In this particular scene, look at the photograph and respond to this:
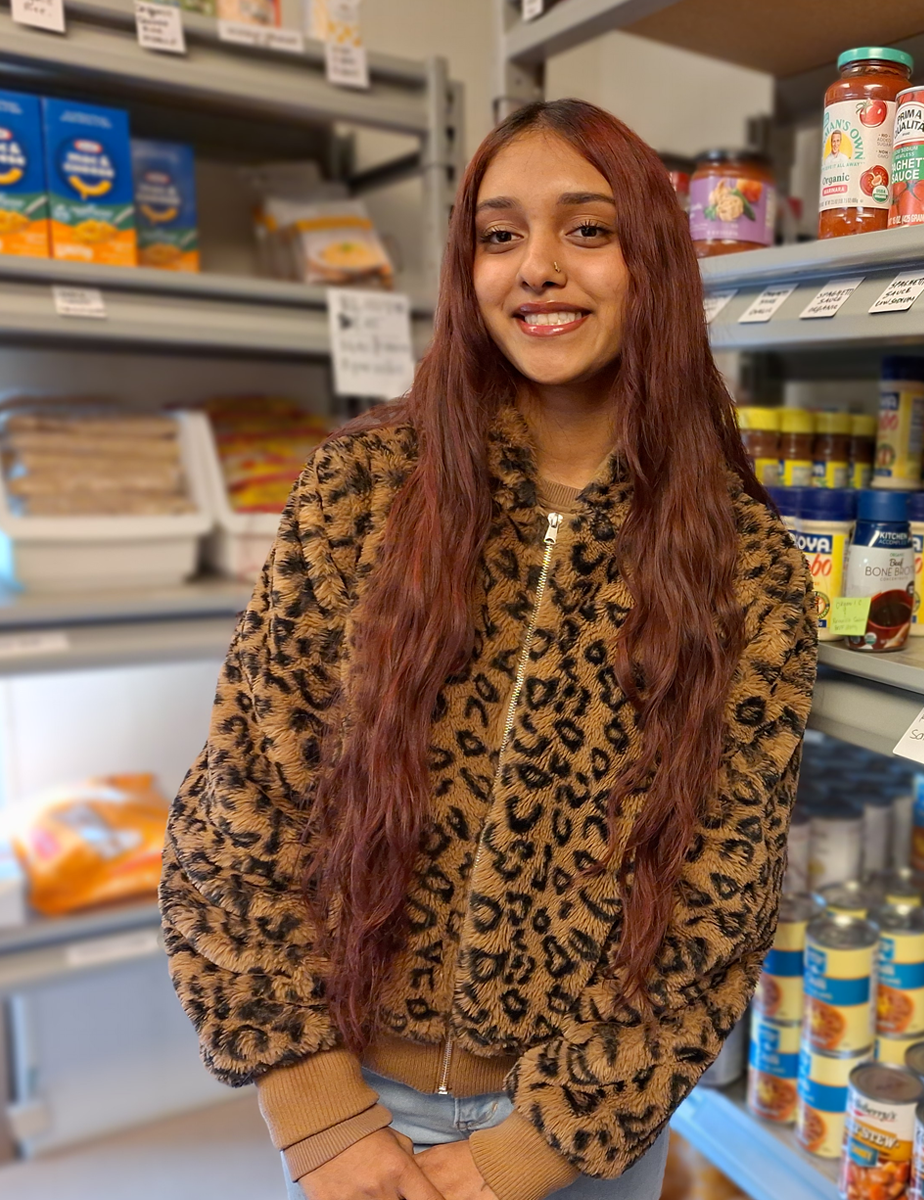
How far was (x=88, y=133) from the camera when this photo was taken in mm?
1611

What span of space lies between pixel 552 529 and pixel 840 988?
A: 2.41 ft

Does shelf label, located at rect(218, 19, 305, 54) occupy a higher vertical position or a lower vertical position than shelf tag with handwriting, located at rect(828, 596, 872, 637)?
higher

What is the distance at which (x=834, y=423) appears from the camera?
136 cm

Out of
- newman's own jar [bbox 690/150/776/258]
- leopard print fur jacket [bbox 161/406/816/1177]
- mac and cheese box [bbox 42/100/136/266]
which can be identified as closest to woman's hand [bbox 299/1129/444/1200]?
leopard print fur jacket [bbox 161/406/816/1177]

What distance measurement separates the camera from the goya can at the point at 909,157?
3.35ft

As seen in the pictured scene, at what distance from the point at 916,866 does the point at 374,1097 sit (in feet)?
3.14

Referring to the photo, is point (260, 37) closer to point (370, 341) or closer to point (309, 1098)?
point (370, 341)

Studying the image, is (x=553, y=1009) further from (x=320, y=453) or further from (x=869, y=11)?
(x=869, y=11)

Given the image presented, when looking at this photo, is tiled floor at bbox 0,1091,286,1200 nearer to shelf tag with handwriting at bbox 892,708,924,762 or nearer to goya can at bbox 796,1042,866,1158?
goya can at bbox 796,1042,866,1158

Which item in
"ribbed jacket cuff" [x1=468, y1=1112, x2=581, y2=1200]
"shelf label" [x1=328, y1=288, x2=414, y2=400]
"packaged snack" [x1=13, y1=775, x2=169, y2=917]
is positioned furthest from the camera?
"packaged snack" [x1=13, y1=775, x2=169, y2=917]

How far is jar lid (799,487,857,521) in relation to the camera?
3.77 ft

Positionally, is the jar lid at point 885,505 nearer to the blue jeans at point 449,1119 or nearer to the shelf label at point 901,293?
the shelf label at point 901,293

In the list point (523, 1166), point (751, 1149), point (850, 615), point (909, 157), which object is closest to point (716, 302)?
point (909, 157)

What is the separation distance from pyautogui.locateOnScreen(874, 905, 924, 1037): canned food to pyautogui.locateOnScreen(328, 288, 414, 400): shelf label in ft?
3.74
